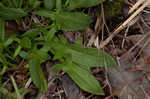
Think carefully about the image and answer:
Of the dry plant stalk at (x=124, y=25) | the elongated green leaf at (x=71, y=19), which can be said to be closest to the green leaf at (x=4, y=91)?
the elongated green leaf at (x=71, y=19)

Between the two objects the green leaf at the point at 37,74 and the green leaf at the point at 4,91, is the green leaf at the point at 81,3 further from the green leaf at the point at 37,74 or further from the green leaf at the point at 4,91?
the green leaf at the point at 4,91

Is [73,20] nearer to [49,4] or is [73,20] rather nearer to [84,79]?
[49,4]

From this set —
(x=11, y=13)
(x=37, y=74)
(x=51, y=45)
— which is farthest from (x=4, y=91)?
(x=11, y=13)

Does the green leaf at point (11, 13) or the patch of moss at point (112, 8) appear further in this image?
the patch of moss at point (112, 8)

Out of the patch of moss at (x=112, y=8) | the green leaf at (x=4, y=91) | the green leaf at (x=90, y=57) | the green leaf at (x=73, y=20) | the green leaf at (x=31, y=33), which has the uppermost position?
the patch of moss at (x=112, y=8)

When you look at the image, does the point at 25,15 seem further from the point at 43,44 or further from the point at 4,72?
the point at 4,72

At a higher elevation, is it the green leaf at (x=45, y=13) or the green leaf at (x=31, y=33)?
the green leaf at (x=45, y=13)

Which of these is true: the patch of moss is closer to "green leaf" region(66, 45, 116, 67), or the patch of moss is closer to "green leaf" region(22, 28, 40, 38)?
"green leaf" region(66, 45, 116, 67)

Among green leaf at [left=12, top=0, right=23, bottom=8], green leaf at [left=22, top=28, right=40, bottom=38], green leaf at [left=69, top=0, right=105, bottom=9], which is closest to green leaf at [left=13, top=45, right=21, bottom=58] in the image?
green leaf at [left=22, top=28, right=40, bottom=38]
